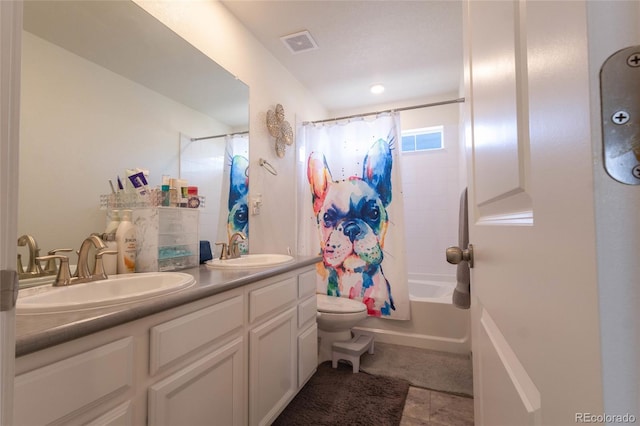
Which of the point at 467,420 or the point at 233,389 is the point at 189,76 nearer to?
the point at 233,389

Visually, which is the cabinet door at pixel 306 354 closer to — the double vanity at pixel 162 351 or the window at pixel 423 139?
the double vanity at pixel 162 351

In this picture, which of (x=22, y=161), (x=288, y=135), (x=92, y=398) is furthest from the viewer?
(x=288, y=135)

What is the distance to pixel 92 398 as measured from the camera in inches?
27.4

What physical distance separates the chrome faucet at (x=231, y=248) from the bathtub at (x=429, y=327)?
139 centimetres

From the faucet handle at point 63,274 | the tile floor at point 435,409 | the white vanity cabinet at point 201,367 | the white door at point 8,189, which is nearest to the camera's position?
the white door at point 8,189

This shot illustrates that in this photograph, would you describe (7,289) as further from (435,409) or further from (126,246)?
(435,409)

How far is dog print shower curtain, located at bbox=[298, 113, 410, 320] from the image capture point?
2.38m

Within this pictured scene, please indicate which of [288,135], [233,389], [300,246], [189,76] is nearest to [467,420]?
[233,389]

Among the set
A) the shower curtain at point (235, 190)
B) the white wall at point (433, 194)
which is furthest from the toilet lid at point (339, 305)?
the white wall at point (433, 194)

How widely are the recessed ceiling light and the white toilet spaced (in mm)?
2068

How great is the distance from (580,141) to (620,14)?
0.09m

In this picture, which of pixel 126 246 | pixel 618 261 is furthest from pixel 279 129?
pixel 618 261

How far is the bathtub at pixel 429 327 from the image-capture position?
7.54ft

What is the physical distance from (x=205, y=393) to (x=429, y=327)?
6.27 ft
